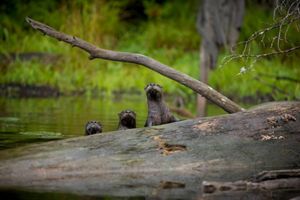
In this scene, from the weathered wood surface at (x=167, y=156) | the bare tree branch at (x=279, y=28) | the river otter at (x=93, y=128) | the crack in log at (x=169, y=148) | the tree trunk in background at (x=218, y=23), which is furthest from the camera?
the tree trunk in background at (x=218, y=23)

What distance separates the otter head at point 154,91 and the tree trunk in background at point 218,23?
900cm

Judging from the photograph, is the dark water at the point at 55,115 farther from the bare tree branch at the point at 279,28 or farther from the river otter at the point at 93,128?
the bare tree branch at the point at 279,28

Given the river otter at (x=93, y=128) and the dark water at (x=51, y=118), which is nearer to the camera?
the dark water at (x=51, y=118)

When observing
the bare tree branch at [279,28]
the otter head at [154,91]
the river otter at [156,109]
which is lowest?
the river otter at [156,109]

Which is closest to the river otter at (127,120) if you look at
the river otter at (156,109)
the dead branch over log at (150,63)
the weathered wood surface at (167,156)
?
the river otter at (156,109)

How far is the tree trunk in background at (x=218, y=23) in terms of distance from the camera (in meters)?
15.5

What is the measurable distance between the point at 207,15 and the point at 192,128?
1059 cm

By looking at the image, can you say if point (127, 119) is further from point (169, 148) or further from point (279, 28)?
point (279, 28)

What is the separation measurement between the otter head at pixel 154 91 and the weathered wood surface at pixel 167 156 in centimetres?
68

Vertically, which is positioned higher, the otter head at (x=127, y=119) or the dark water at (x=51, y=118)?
the dark water at (x=51, y=118)

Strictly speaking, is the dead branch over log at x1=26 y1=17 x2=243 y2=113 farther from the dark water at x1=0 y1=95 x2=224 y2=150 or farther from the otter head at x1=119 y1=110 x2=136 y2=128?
the dark water at x1=0 y1=95 x2=224 y2=150

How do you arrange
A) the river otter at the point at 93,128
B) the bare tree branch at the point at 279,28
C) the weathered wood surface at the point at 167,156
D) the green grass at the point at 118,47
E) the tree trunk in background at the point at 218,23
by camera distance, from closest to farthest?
the weathered wood surface at the point at 167,156 < the bare tree branch at the point at 279,28 < the river otter at the point at 93,128 < the green grass at the point at 118,47 < the tree trunk in background at the point at 218,23

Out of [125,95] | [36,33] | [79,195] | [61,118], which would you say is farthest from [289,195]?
[36,33]

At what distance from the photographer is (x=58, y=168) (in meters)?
5.00
